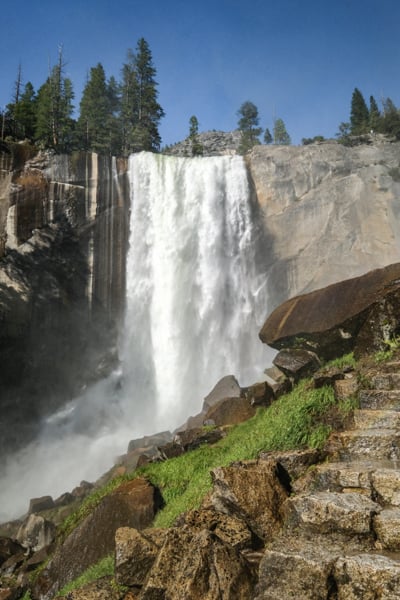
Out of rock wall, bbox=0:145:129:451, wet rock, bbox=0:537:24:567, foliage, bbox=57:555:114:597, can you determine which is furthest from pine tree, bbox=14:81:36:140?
foliage, bbox=57:555:114:597

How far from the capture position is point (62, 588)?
6535 mm

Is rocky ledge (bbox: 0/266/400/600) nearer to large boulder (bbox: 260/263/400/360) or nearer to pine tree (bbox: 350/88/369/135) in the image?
large boulder (bbox: 260/263/400/360)

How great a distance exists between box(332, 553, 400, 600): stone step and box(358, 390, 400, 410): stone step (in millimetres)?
3208

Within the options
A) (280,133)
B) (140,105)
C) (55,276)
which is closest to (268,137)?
(280,133)

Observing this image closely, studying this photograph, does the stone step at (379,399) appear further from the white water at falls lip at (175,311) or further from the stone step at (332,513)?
the white water at falls lip at (175,311)

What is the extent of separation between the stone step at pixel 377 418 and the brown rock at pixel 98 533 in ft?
12.0

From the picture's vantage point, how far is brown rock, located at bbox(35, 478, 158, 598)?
6781 mm

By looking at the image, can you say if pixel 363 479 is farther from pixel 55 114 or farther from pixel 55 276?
pixel 55 114

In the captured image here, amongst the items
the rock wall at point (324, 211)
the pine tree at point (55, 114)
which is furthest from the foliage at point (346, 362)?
the pine tree at point (55, 114)

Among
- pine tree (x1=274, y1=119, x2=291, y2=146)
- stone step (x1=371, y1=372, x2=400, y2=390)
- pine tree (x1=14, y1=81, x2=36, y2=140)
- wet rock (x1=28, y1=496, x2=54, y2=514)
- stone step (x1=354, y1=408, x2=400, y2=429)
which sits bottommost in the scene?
wet rock (x1=28, y1=496, x2=54, y2=514)

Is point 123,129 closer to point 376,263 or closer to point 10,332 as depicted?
point 10,332

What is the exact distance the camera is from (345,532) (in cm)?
343

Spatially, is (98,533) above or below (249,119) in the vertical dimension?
below

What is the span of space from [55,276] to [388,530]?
25.0 meters
